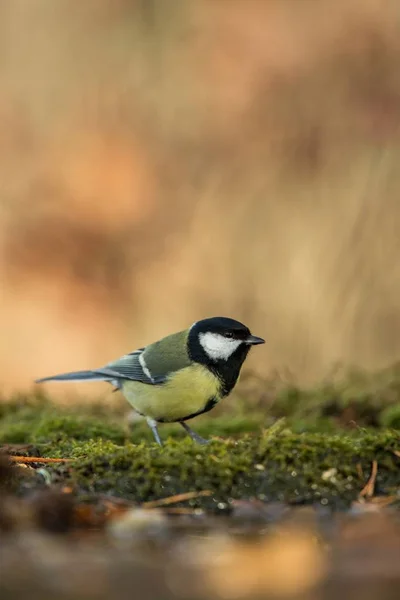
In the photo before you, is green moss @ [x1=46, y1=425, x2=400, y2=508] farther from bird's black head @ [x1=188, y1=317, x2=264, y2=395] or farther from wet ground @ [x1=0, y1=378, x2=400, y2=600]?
bird's black head @ [x1=188, y1=317, x2=264, y2=395]

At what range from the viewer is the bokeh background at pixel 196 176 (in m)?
8.00

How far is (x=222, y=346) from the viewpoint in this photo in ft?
13.1

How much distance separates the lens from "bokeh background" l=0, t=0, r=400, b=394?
8000 mm

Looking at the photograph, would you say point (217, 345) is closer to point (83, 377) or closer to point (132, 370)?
point (132, 370)

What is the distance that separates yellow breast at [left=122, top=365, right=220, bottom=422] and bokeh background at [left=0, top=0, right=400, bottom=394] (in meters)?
3.85

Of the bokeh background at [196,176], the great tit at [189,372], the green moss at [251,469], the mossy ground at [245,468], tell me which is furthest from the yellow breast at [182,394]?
the bokeh background at [196,176]

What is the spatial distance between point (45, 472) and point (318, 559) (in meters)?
0.99

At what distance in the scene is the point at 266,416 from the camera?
15.1 ft

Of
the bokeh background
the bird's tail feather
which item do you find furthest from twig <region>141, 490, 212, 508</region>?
the bokeh background

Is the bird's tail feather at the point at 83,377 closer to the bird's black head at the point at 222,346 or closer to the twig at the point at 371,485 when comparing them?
the bird's black head at the point at 222,346

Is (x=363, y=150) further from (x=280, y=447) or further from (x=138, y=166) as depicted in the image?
(x=280, y=447)

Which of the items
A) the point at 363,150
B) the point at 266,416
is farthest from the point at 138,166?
the point at 266,416

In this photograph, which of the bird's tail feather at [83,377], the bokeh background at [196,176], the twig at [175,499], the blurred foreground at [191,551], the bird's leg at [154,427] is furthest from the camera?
the bokeh background at [196,176]

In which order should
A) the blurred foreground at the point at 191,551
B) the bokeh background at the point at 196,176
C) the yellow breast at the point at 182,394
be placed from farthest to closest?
the bokeh background at the point at 196,176 < the yellow breast at the point at 182,394 < the blurred foreground at the point at 191,551
